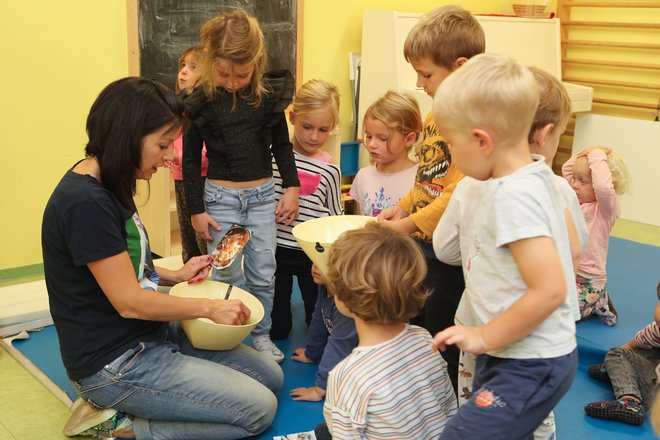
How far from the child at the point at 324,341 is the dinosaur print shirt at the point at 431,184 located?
1.07 ft

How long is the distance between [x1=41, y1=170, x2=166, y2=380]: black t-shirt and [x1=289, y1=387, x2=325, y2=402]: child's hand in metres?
0.53

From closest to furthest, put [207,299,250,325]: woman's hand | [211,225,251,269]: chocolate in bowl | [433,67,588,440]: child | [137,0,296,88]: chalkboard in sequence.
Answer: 1. [433,67,588,440]: child
2. [207,299,250,325]: woman's hand
3. [211,225,251,269]: chocolate in bowl
4. [137,0,296,88]: chalkboard

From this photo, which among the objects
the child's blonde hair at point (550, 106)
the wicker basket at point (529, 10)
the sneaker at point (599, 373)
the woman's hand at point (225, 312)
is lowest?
the sneaker at point (599, 373)

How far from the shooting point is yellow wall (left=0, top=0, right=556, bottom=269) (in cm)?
286

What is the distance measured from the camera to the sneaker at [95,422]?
5.77 ft

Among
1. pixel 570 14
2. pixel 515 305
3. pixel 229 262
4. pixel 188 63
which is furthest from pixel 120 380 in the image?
pixel 570 14

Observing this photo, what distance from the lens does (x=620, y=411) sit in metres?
2.02

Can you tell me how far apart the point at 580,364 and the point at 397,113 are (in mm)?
1106

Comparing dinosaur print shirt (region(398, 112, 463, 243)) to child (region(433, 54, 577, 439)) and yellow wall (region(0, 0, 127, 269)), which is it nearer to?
child (region(433, 54, 577, 439))

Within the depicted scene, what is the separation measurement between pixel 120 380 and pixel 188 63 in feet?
4.72

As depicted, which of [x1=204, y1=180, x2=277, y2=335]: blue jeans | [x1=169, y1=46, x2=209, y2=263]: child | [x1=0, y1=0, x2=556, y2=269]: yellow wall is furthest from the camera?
[x1=0, y1=0, x2=556, y2=269]: yellow wall

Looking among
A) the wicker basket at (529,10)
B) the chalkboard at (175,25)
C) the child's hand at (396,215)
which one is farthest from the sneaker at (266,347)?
the wicker basket at (529,10)

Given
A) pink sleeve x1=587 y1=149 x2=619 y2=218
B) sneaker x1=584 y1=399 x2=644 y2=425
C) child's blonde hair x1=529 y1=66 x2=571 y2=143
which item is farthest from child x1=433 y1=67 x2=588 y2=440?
pink sleeve x1=587 y1=149 x2=619 y2=218

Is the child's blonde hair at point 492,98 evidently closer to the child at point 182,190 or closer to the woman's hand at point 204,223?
the woman's hand at point 204,223
